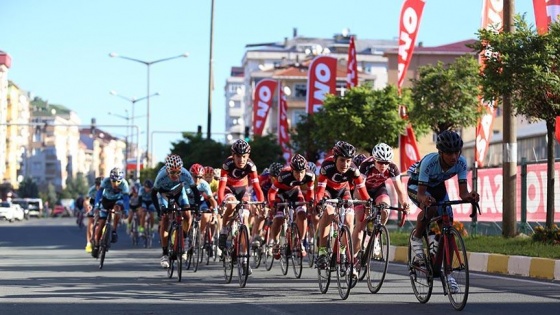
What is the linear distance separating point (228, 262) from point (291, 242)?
1.61 metres

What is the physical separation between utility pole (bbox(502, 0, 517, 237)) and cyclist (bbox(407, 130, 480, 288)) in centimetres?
1187

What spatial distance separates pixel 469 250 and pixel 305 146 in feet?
125

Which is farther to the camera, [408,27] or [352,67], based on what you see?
[352,67]

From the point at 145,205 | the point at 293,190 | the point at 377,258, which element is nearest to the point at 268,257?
the point at 293,190

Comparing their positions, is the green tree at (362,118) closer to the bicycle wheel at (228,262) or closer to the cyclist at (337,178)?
the bicycle wheel at (228,262)

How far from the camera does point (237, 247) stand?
58.0 feet

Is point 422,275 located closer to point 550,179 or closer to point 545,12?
point 550,179

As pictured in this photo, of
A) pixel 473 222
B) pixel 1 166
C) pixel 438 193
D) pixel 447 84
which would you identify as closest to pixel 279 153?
pixel 447 84

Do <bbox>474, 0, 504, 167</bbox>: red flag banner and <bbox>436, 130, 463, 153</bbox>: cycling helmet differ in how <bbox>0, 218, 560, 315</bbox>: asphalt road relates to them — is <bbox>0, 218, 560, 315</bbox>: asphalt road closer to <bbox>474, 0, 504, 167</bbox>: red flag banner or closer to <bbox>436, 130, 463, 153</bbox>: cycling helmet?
<bbox>436, 130, 463, 153</bbox>: cycling helmet

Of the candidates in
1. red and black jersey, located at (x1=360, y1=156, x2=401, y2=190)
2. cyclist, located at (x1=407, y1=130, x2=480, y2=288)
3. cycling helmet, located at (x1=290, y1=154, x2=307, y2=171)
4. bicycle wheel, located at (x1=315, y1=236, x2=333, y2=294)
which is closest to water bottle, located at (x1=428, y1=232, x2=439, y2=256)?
cyclist, located at (x1=407, y1=130, x2=480, y2=288)

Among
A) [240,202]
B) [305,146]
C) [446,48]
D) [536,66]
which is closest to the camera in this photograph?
[240,202]

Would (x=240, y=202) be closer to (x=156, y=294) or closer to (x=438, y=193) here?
(x=156, y=294)

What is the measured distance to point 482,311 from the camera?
1284cm

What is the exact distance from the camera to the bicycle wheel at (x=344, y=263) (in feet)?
47.6
